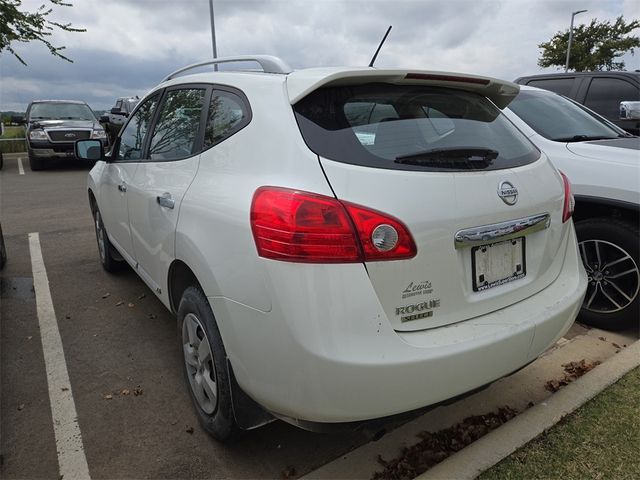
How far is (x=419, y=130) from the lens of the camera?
6.87 ft

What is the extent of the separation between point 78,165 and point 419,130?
50.8ft

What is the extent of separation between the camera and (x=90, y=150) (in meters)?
4.13

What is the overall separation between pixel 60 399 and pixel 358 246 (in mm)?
2183

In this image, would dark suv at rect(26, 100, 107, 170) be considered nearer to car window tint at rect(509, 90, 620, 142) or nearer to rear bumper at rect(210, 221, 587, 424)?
car window tint at rect(509, 90, 620, 142)

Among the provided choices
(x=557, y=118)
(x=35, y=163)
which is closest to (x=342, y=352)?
(x=557, y=118)

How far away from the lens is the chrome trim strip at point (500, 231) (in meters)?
1.92

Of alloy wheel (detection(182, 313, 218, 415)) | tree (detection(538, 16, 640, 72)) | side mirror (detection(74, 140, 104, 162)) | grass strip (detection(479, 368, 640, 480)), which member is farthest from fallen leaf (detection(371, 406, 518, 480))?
tree (detection(538, 16, 640, 72))

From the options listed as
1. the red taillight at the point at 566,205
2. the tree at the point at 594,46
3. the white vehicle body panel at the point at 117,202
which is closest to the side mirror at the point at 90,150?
the white vehicle body panel at the point at 117,202

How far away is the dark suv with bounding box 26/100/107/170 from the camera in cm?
1316

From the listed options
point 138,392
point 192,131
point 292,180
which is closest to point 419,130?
point 292,180

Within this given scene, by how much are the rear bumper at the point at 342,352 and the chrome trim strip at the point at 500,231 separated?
33 centimetres

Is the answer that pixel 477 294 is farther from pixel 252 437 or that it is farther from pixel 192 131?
pixel 192 131

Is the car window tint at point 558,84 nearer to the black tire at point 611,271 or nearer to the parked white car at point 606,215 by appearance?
the parked white car at point 606,215

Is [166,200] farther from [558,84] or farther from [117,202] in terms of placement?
[558,84]
